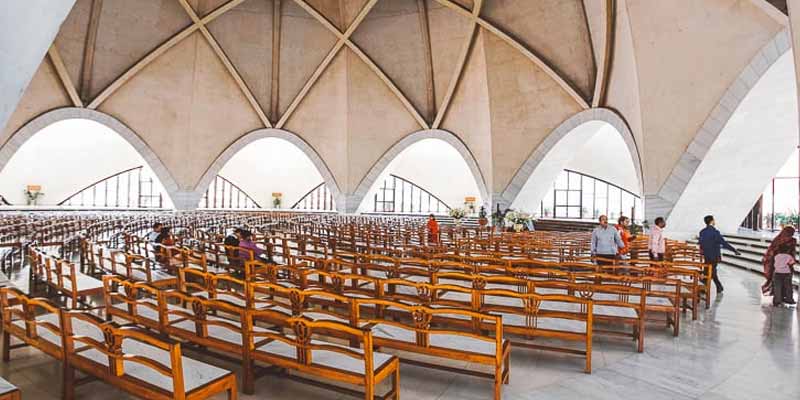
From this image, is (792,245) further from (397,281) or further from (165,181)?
(165,181)

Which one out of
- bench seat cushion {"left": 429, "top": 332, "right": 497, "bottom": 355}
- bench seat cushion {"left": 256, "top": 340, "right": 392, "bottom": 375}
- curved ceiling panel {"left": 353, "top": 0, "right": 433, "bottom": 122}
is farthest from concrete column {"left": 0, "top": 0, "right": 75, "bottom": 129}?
curved ceiling panel {"left": 353, "top": 0, "right": 433, "bottom": 122}

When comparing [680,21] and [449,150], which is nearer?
[680,21]

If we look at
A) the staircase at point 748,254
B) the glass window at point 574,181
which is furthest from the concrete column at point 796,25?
the glass window at point 574,181

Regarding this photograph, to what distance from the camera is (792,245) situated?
292 inches

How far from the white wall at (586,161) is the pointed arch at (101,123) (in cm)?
1876

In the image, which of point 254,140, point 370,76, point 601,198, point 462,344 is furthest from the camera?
point 601,198

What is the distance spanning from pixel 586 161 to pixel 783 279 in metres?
26.2

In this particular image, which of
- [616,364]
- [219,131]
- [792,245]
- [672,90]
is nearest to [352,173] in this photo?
[219,131]

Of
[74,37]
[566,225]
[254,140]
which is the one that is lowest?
[566,225]

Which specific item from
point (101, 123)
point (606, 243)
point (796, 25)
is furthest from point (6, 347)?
point (101, 123)

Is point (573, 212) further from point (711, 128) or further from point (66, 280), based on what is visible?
point (66, 280)

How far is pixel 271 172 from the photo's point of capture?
3697 cm

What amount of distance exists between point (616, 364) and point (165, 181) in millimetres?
26331

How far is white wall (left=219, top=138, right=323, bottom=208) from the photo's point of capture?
36.0 metres
